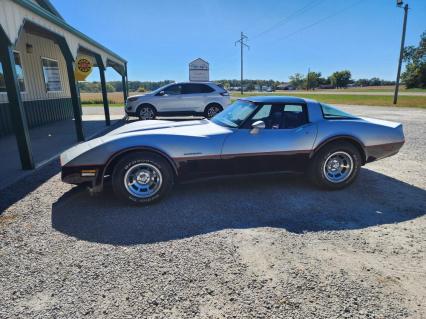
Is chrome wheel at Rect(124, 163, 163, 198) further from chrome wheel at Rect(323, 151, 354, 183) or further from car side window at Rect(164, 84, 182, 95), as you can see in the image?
car side window at Rect(164, 84, 182, 95)

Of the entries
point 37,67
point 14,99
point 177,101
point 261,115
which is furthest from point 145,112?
point 261,115

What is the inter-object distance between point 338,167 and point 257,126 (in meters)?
1.51

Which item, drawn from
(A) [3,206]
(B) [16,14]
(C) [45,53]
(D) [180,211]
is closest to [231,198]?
(D) [180,211]

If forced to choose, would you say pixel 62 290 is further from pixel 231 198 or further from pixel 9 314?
pixel 231 198

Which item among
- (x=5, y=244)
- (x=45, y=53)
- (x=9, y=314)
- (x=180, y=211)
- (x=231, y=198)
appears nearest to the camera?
(x=9, y=314)

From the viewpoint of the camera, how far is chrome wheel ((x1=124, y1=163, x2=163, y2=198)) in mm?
3613

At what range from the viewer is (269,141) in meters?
3.96

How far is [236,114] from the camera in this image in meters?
4.31

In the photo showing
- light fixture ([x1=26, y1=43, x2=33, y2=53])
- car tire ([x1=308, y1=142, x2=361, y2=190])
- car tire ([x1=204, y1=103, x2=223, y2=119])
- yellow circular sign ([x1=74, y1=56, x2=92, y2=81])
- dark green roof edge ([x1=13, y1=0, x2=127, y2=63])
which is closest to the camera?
car tire ([x1=308, y1=142, x2=361, y2=190])

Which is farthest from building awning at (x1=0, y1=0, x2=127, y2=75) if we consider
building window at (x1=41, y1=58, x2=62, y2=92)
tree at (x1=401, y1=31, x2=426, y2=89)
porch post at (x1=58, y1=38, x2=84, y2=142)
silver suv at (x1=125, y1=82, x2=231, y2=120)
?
tree at (x1=401, y1=31, x2=426, y2=89)

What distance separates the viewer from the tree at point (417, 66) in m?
58.9

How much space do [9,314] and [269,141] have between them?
3256 mm

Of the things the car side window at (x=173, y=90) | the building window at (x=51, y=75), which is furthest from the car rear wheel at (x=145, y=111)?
the building window at (x=51, y=75)

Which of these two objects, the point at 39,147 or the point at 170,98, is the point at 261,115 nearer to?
the point at 39,147
